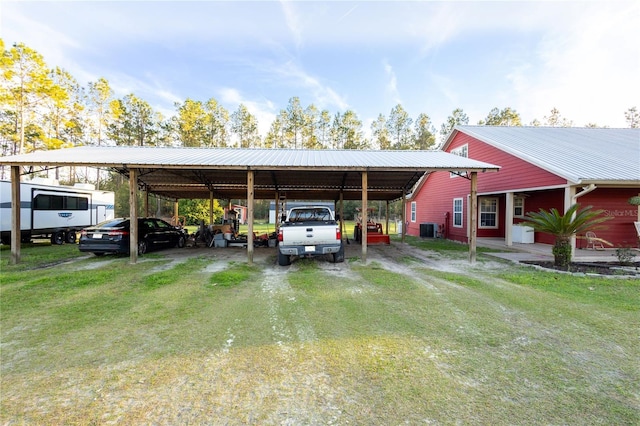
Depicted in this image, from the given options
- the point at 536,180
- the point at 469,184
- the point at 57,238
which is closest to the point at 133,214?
the point at 57,238

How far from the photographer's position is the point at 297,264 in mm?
9469

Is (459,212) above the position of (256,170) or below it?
below

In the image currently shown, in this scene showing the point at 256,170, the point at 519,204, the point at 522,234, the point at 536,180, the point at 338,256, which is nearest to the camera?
the point at 338,256

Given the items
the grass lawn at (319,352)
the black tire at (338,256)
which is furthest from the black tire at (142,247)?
the black tire at (338,256)

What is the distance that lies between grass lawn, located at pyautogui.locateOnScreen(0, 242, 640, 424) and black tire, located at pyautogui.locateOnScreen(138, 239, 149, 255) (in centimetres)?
429

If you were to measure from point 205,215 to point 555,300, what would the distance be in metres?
27.1

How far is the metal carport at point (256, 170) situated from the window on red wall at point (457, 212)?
2.27 metres

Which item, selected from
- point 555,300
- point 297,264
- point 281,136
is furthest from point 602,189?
point 281,136

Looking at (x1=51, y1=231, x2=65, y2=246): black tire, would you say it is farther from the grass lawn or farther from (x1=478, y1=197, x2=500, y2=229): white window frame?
(x1=478, y1=197, x2=500, y2=229): white window frame

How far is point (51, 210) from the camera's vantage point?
1387 cm

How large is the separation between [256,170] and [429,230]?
1297cm

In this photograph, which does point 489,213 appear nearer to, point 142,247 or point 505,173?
point 505,173

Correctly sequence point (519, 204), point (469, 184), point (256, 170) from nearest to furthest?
point (256, 170) → point (519, 204) → point (469, 184)

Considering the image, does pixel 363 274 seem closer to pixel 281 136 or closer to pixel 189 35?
pixel 189 35
